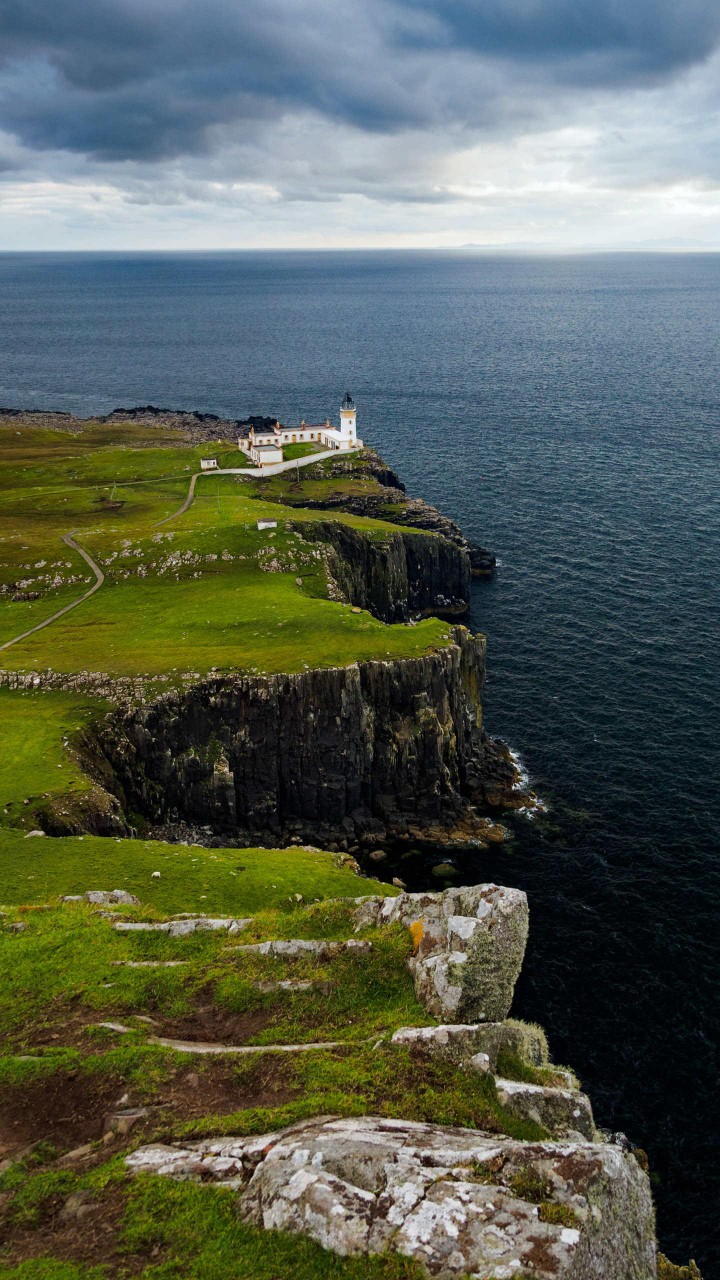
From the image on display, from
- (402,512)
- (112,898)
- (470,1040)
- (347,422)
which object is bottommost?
(402,512)

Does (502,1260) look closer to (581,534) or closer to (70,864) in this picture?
(70,864)

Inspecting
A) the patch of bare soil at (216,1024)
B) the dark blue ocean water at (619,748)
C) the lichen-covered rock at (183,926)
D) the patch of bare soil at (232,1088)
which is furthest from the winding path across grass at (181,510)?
the patch of bare soil at (232,1088)

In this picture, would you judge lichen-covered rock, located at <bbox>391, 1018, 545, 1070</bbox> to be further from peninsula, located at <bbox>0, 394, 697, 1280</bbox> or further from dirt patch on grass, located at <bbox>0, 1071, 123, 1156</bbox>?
dirt patch on grass, located at <bbox>0, 1071, 123, 1156</bbox>

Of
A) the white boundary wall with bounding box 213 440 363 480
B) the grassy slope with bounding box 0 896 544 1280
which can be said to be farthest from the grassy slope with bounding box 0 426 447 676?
the grassy slope with bounding box 0 896 544 1280

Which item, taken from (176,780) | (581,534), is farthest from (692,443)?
(176,780)

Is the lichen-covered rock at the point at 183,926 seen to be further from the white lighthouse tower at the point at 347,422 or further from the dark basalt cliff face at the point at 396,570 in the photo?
the white lighthouse tower at the point at 347,422

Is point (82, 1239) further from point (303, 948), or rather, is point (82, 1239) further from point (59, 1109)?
point (303, 948)

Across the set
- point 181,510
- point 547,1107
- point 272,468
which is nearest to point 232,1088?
point 547,1107
